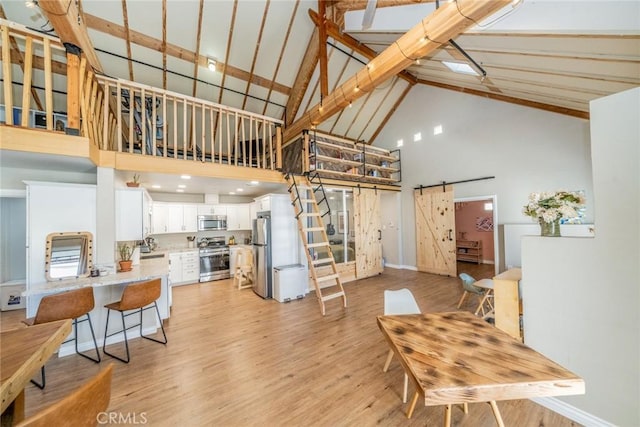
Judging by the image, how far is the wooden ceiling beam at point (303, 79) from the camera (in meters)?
5.62

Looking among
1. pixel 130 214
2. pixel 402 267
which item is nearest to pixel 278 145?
pixel 130 214

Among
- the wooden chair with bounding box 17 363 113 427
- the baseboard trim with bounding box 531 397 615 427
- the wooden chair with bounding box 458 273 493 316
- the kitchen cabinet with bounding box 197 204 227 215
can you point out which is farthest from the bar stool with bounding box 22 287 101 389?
the wooden chair with bounding box 458 273 493 316

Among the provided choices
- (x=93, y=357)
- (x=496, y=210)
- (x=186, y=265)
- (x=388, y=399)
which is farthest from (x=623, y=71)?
(x=186, y=265)

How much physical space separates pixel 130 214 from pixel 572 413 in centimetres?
537

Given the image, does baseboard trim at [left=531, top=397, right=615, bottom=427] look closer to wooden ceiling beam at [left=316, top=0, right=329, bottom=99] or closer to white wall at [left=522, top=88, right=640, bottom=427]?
white wall at [left=522, top=88, right=640, bottom=427]

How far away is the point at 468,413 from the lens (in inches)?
75.1

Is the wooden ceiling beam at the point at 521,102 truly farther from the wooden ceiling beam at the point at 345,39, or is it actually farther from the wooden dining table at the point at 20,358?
the wooden dining table at the point at 20,358

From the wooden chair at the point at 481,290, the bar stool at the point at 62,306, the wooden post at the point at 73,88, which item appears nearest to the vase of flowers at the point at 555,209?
the wooden chair at the point at 481,290

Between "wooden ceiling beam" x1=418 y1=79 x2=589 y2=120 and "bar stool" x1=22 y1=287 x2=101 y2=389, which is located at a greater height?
"wooden ceiling beam" x1=418 y1=79 x2=589 y2=120

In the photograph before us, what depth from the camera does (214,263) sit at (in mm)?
6188

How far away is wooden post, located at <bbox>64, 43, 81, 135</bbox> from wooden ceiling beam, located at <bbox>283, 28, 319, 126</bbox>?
173 inches

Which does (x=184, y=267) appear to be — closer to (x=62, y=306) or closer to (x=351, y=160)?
(x=62, y=306)

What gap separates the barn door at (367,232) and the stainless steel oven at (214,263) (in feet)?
12.0

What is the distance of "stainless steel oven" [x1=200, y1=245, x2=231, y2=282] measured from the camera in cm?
606
